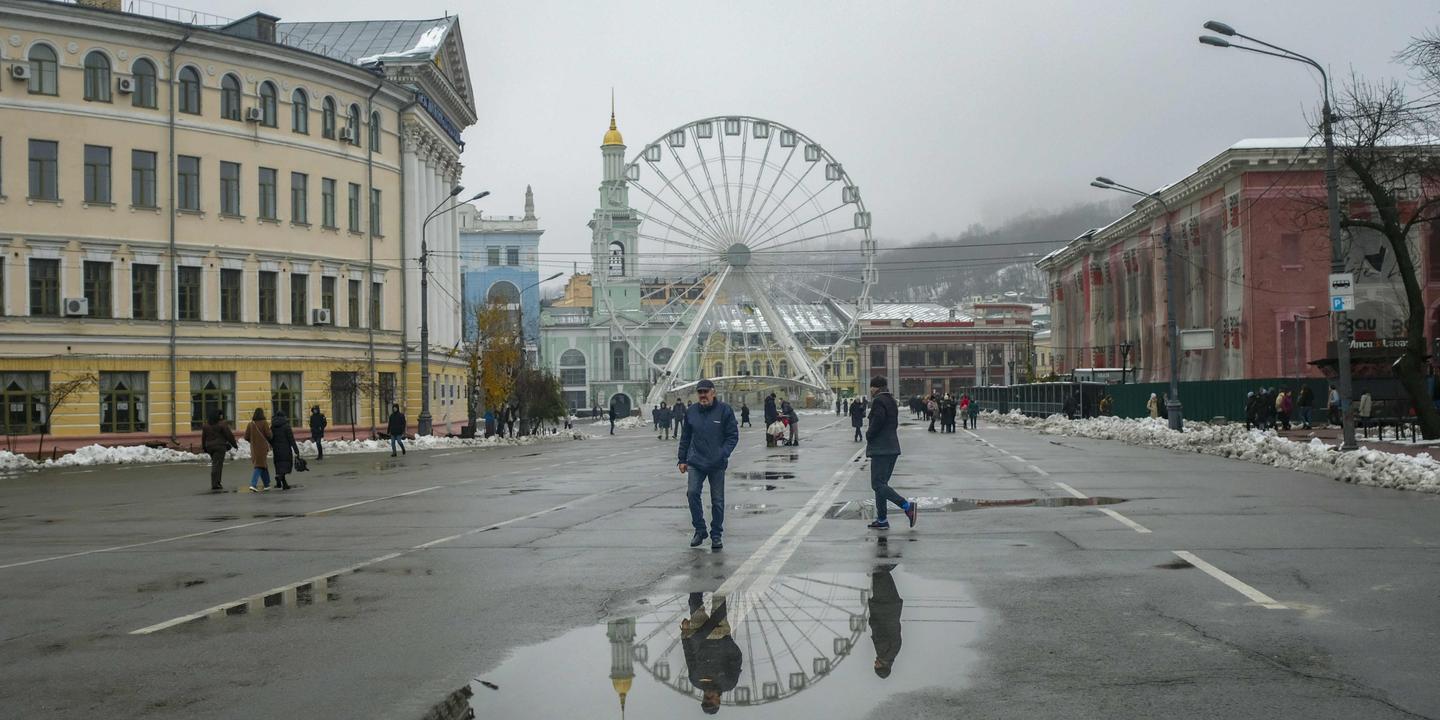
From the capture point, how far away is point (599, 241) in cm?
8975

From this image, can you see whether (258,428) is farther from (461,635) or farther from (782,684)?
(782,684)

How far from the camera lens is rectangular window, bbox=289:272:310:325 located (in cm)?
5469

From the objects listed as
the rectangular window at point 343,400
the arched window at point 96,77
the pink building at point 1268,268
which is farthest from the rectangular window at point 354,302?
the pink building at point 1268,268

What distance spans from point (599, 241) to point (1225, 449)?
192 feet

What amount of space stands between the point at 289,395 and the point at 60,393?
425 inches

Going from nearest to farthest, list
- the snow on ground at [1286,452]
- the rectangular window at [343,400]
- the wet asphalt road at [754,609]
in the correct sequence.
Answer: the wet asphalt road at [754,609], the snow on ground at [1286,452], the rectangular window at [343,400]

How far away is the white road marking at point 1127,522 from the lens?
→ 15352 mm

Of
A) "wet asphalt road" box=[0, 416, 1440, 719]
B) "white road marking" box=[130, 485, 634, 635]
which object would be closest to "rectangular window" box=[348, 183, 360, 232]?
"wet asphalt road" box=[0, 416, 1440, 719]

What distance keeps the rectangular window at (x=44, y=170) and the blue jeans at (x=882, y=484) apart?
129ft

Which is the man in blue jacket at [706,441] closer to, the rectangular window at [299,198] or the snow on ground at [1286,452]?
the snow on ground at [1286,452]

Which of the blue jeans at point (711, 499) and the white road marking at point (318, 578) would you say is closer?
the white road marking at point (318, 578)

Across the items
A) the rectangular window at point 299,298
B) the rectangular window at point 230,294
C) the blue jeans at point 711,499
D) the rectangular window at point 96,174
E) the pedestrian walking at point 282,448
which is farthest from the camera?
the rectangular window at point 299,298

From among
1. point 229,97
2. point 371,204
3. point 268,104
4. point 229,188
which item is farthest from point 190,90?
point 371,204

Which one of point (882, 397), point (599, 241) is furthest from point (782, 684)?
point (599, 241)
